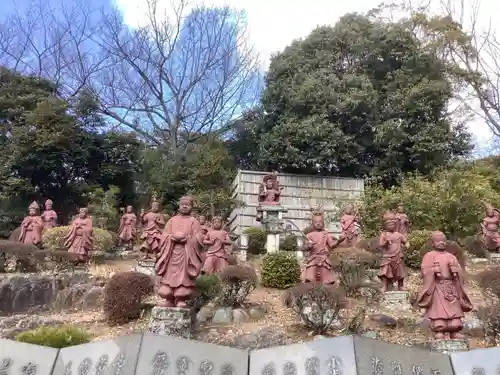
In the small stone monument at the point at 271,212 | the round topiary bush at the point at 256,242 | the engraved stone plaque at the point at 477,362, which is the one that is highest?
the small stone monument at the point at 271,212

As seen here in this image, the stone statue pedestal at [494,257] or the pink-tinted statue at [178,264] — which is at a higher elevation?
the stone statue pedestal at [494,257]

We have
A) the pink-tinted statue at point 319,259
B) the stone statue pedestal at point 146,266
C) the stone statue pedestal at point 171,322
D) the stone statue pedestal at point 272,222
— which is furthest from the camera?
the stone statue pedestal at point 272,222

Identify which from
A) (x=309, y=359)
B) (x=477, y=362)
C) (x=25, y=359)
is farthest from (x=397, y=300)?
(x=25, y=359)

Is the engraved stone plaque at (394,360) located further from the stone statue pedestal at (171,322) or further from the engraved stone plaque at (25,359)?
the stone statue pedestal at (171,322)

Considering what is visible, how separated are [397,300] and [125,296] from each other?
5.55m

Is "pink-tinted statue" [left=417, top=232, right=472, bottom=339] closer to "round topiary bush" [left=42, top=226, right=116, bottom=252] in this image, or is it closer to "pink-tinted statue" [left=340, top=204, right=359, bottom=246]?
"pink-tinted statue" [left=340, top=204, right=359, bottom=246]

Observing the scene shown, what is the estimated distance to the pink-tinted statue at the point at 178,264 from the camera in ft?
26.7

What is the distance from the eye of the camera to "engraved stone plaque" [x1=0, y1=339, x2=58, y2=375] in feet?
17.1

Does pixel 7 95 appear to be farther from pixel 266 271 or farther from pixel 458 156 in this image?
pixel 458 156

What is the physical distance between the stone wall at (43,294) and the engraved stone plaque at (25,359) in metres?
6.52

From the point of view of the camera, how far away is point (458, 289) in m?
7.62

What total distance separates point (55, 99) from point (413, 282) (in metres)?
15.7

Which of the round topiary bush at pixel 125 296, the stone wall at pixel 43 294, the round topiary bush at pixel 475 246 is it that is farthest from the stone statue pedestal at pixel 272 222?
the round topiary bush at pixel 125 296

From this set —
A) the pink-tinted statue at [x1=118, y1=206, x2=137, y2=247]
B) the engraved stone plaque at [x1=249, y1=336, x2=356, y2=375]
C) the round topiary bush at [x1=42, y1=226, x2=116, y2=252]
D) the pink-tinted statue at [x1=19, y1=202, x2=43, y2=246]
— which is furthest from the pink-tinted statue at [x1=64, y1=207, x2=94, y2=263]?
the engraved stone plaque at [x1=249, y1=336, x2=356, y2=375]
